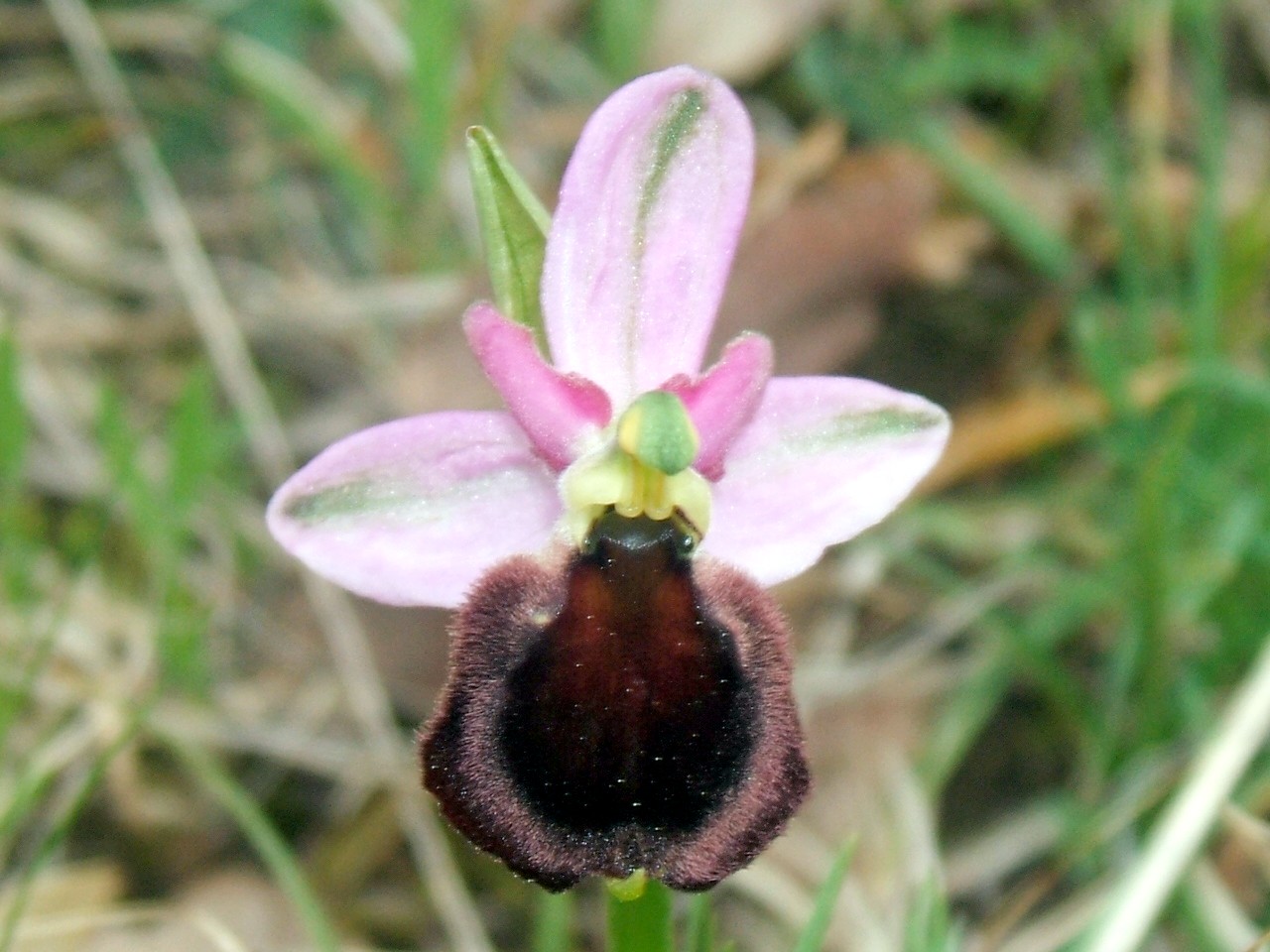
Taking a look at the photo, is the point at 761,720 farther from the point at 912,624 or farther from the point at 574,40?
the point at 574,40

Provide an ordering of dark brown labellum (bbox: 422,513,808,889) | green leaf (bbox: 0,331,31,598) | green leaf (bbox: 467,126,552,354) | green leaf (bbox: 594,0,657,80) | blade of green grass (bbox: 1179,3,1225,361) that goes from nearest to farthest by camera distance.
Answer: dark brown labellum (bbox: 422,513,808,889) → green leaf (bbox: 467,126,552,354) → green leaf (bbox: 0,331,31,598) → blade of green grass (bbox: 1179,3,1225,361) → green leaf (bbox: 594,0,657,80)

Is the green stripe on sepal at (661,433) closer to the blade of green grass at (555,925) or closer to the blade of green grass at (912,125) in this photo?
the blade of green grass at (555,925)

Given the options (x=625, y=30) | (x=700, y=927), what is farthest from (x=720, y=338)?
(x=700, y=927)

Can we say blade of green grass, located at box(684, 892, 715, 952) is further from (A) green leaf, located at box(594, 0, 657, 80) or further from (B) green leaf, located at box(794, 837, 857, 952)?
(A) green leaf, located at box(594, 0, 657, 80)

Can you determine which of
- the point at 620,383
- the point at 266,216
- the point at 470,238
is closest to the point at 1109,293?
the point at 470,238

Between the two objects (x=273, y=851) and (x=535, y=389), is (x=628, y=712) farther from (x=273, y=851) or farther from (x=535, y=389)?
(x=273, y=851)

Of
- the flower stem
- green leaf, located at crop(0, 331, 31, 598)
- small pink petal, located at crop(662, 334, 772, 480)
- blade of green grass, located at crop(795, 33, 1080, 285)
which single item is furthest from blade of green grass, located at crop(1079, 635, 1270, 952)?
green leaf, located at crop(0, 331, 31, 598)
